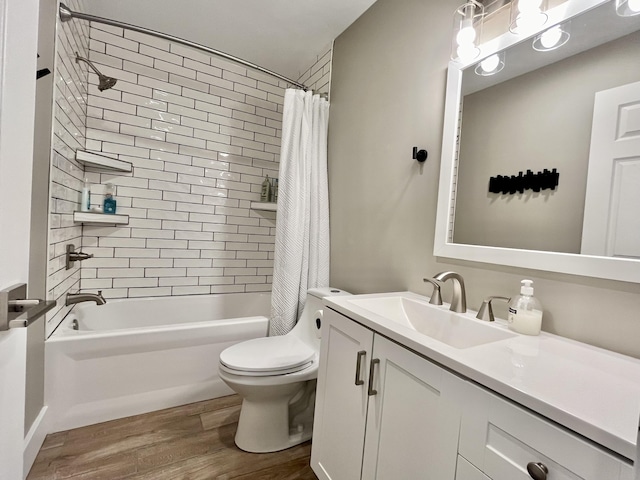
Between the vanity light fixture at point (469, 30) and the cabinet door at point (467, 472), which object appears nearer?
the cabinet door at point (467, 472)

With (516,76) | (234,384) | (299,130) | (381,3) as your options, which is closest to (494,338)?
Answer: (516,76)

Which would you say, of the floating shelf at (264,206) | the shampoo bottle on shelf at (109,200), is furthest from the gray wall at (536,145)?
the shampoo bottle on shelf at (109,200)

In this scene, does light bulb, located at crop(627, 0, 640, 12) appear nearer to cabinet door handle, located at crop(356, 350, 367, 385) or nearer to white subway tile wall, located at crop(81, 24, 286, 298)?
cabinet door handle, located at crop(356, 350, 367, 385)

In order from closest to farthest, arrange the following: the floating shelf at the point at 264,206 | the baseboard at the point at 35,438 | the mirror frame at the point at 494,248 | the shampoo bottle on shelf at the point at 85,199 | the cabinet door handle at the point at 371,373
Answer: the mirror frame at the point at 494,248, the cabinet door handle at the point at 371,373, the baseboard at the point at 35,438, the shampoo bottle on shelf at the point at 85,199, the floating shelf at the point at 264,206

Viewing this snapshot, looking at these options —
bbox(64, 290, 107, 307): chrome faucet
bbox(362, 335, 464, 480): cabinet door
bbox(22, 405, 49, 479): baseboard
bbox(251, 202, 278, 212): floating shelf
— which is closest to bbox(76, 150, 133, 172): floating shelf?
bbox(64, 290, 107, 307): chrome faucet

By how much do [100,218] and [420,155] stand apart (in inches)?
84.7

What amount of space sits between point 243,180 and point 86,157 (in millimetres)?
1202

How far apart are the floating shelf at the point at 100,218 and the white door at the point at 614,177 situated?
2.64 meters

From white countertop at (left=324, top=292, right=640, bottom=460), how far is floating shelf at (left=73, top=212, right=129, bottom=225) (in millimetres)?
2090

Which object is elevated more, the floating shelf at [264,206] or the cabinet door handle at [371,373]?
the floating shelf at [264,206]

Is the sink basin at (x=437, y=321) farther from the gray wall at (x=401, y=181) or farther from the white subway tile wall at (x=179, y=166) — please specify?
the white subway tile wall at (x=179, y=166)

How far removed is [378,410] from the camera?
993 mm

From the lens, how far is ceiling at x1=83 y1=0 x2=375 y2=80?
196 cm

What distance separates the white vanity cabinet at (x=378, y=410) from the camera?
0.78 m
